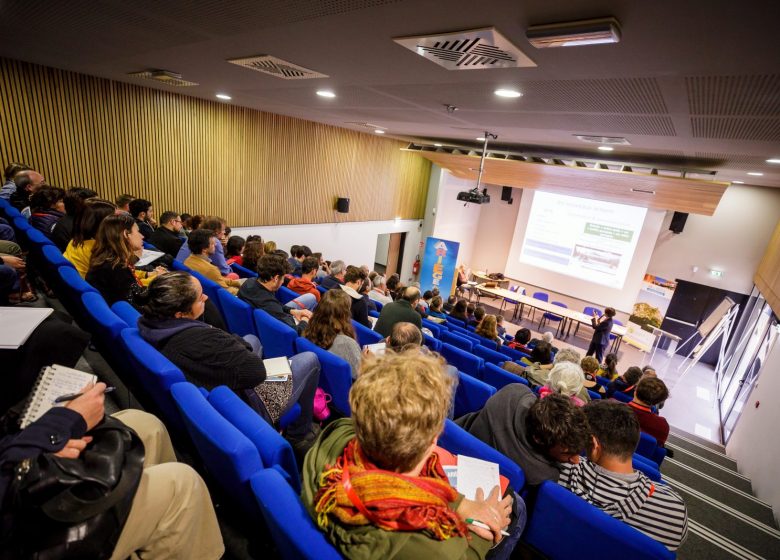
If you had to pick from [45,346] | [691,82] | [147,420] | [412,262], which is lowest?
[412,262]

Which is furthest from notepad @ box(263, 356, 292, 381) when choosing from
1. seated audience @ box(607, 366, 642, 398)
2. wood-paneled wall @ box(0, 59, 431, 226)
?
wood-paneled wall @ box(0, 59, 431, 226)

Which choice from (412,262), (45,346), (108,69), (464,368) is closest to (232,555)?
(45,346)

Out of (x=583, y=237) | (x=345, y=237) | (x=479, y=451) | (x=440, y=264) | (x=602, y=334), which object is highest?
(x=583, y=237)

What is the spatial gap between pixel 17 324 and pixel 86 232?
183cm

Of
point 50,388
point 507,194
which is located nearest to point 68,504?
point 50,388

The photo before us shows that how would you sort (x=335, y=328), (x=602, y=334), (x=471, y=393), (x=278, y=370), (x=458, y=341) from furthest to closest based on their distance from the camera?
1. (x=602, y=334)
2. (x=458, y=341)
3. (x=471, y=393)
4. (x=335, y=328)
5. (x=278, y=370)

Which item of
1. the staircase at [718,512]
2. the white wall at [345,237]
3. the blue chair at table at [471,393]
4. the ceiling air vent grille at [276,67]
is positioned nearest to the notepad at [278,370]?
the blue chair at table at [471,393]

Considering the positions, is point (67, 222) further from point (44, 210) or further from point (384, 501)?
point (384, 501)

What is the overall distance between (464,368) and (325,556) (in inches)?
130

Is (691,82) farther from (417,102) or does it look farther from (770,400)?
(770,400)

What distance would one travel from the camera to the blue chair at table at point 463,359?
396 centimetres

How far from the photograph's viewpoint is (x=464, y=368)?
4152 mm

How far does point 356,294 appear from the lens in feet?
14.5

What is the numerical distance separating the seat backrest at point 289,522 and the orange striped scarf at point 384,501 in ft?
0.19
